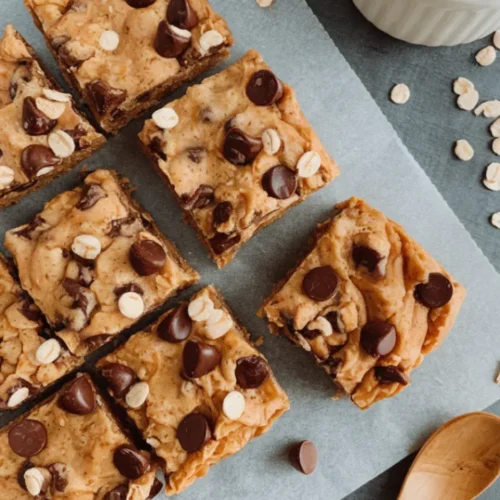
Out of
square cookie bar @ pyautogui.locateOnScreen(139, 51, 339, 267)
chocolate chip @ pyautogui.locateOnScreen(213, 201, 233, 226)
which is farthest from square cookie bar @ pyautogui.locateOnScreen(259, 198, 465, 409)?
chocolate chip @ pyautogui.locateOnScreen(213, 201, 233, 226)

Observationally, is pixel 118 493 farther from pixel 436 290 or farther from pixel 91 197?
pixel 436 290

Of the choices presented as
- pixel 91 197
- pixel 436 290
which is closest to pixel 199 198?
pixel 91 197

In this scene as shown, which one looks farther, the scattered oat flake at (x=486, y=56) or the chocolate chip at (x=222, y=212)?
the scattered oat flake at (x=486, y=56)

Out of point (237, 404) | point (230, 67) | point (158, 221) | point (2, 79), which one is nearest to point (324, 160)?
point (230, 67)

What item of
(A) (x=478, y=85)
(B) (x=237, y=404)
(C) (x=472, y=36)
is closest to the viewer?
(B) (x=237, y=404)

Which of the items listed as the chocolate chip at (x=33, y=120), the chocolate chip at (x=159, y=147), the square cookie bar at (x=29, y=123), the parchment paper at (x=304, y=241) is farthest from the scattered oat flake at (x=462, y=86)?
the chocolate chip at (x=33, y=120)

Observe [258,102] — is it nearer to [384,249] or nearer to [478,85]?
[384,249]

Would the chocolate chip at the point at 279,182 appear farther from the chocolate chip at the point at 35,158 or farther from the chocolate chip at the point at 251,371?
the chocolate chip at the point at 35,158
